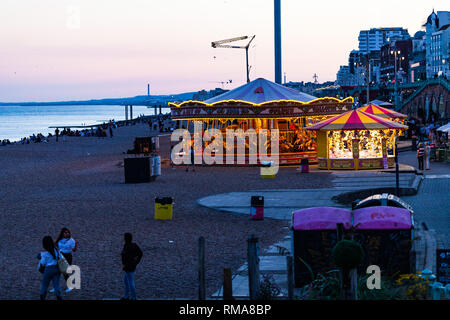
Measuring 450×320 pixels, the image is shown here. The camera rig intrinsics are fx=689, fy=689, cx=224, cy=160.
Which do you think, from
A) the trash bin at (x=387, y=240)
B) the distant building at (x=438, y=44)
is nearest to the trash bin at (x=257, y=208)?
the trash bin at (x=387, y=240)

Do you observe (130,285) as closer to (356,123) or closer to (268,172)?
(268,172)

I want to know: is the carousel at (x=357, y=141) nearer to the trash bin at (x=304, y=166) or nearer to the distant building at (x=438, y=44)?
the trash bin at (x=304, y=166)

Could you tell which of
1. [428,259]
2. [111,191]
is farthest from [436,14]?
[428,259]

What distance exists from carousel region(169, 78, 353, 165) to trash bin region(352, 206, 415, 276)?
95.0 feet

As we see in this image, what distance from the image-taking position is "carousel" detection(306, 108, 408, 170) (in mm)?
36750

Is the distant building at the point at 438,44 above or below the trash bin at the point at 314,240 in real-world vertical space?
above

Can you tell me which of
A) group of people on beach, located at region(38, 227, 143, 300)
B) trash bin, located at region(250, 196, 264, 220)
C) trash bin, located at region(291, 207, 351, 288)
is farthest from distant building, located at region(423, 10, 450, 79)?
group of people on beach, located at region(38, 227, 143, 300)

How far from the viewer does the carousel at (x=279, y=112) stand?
137 ft

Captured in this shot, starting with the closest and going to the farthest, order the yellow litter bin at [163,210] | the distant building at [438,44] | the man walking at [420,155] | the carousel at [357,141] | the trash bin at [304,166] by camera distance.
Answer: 1. the yellow litter bin at [163,210]
2. the man walking at [420,155]
3. the trash bin at [304,166]
4. the carousel at [357,141]
5. the distant building at [438,44]

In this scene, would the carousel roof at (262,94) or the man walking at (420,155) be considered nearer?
the man walking at (420,155)

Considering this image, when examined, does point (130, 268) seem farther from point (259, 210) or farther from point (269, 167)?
point (269, 167)

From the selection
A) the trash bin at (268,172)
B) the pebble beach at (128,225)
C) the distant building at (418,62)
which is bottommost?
the pebble beach at (128,225)
